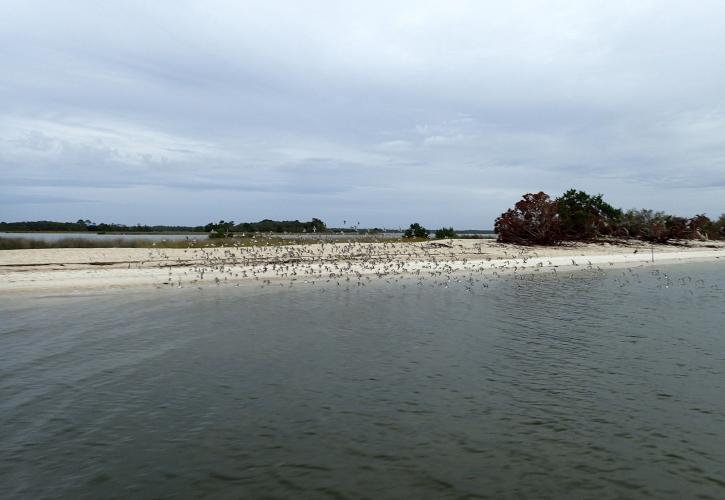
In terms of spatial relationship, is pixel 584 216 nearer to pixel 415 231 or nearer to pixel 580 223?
pixel 580 223

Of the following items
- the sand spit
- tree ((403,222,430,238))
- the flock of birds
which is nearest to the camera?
the sand spit

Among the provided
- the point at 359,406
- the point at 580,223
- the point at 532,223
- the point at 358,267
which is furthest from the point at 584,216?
the point at 359,406

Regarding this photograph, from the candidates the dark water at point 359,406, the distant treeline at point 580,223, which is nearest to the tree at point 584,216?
the distant treeline at point 580,223

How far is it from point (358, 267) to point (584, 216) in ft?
112

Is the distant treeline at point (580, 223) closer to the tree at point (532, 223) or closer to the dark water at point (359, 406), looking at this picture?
the tree at point (532, 223)

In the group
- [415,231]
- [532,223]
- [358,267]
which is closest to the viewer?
[358,267]

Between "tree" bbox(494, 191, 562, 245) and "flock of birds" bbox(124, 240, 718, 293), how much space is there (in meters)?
6.93

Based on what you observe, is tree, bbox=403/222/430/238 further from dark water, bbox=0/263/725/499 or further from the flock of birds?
dark water, bbox=0/263/725/499

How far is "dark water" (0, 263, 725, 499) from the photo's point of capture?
6492 millimetres

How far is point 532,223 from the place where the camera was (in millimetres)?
53344

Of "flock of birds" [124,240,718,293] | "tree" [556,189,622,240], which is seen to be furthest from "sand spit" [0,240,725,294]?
"tree" [556,189,622,240]

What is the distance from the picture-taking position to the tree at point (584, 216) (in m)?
56.9

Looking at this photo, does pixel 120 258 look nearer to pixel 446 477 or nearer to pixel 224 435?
pixel 224 435

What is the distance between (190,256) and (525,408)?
31.0 metres
